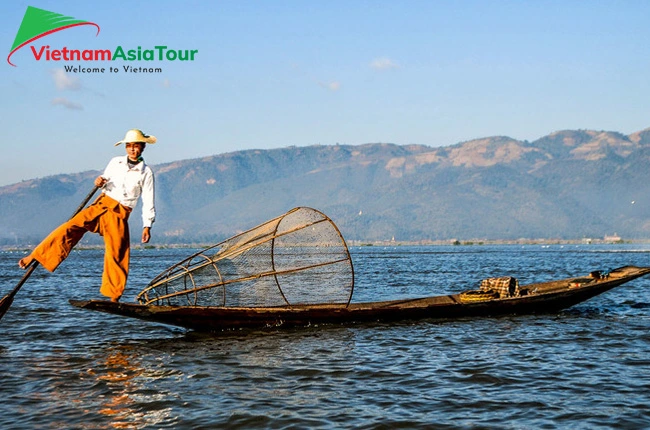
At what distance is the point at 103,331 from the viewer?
50.9ft

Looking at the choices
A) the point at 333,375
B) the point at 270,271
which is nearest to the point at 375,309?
the point at 270,271

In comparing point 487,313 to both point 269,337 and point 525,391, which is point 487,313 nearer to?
point 269,337

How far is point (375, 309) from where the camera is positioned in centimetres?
1529

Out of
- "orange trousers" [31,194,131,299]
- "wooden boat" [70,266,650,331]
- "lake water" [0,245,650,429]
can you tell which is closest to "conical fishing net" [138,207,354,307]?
"wooden boat" [70,266,650,331]

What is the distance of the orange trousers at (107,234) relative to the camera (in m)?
11.3

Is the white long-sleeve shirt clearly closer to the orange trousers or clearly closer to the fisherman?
the fisherman

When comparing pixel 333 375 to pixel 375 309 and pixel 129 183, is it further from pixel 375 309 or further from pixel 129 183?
pixel 375 309

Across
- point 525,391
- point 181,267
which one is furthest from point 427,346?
point 181,267

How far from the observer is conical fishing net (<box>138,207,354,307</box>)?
14195mm

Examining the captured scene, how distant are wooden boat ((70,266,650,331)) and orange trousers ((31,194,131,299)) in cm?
45

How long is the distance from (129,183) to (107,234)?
0.89 m

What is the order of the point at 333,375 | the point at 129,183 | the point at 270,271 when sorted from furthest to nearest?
1. the point at 270,271
2. the point at 129,183
3. the point at 333,375

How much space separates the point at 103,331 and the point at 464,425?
964 cm

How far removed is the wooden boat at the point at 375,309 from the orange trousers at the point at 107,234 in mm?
450
